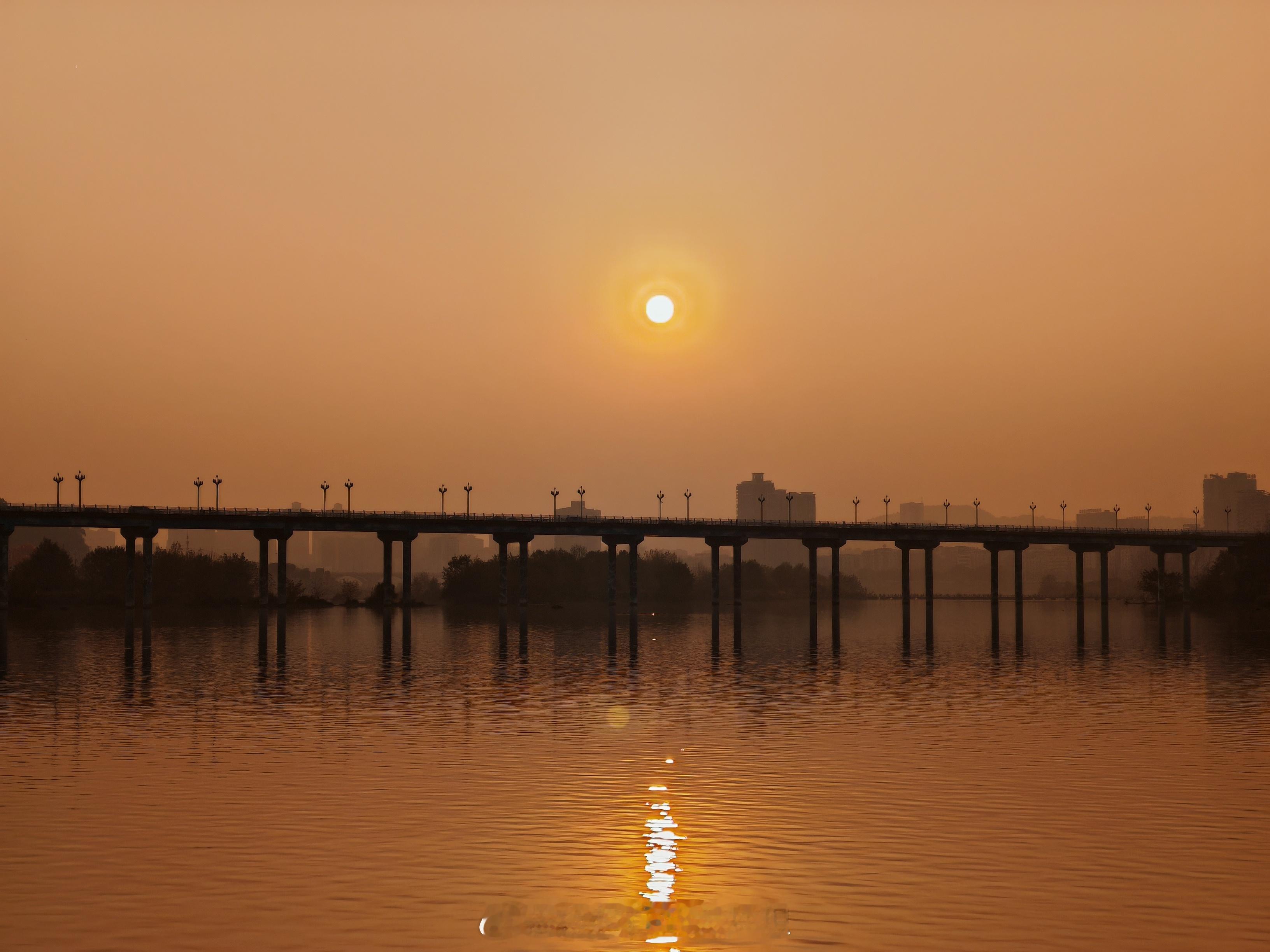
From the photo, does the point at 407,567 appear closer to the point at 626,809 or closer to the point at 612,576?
the point at 612,576

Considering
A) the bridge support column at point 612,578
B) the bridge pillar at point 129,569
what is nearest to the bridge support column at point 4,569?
the bridge pillar at point 129,569

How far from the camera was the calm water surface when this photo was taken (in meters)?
22.2

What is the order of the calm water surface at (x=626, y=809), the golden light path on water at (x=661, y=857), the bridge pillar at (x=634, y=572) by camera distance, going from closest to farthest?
the calm water surface at (x=626, y=809) → the golden light path on water at (x=661, y=857) → the bridge pillar at (x=634, y=572)

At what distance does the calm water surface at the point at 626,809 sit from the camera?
22.2m

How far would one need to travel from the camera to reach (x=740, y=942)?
20.5m

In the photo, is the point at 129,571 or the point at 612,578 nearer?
the point at 129,571

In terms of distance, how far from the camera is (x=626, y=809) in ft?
104

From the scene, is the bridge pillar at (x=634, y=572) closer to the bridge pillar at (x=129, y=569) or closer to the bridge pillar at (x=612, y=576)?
the bridge pillar at (x=612, y=576)

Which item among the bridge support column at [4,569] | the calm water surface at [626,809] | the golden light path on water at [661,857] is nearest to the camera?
the calm water surface at [626,809]

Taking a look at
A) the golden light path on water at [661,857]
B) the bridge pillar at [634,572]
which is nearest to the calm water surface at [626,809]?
the golden light path on water at [661,857]

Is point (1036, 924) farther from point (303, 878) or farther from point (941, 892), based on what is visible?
point (303, 878)

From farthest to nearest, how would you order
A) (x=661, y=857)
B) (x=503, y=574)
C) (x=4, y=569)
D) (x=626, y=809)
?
(x=503, y=574)
(x=4, y=569)
(x=626, y=809)
(x=661, y=857)

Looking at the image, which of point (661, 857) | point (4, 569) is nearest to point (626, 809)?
point (661, 857)

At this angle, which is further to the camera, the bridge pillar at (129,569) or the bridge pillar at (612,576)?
the bridge pillar at (612,576)
